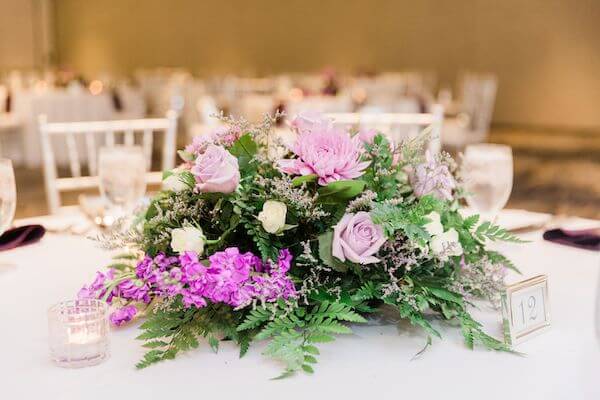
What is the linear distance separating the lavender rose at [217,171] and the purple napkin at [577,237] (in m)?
0.92

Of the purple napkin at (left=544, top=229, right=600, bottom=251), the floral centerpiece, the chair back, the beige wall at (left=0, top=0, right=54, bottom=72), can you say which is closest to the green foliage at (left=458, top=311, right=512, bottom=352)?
the floral centerpiece

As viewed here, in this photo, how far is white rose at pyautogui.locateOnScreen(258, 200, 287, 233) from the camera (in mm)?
997

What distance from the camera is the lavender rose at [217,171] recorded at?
3.34 feet

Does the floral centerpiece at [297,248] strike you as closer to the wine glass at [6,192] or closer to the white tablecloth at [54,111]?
the wine glass at [6,192]

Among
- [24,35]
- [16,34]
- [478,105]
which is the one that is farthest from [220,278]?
[24,35]

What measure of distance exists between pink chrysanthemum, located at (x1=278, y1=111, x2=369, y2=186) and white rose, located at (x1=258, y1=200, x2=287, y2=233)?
0.07m

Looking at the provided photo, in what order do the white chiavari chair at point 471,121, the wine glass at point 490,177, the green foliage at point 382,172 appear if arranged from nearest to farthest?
the green foliage at point 382,172 < the wine glass at point 490,177 < the white chiavari chair at point 471,121

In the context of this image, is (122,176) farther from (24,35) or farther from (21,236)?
(24,35)

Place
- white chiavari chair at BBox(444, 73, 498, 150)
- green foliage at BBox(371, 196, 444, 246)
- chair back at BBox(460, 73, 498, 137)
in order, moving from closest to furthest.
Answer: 1. green foliage at BBox(371, 196, 444, 246)
2. white chiavari chair at BBox(444, 73, 498, 150)
3. chair back at BBox(460, 73, 498, 137)

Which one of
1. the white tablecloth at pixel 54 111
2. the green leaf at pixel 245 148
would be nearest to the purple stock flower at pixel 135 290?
the green leaf at pixel 245 148

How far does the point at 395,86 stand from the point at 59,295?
894 cm

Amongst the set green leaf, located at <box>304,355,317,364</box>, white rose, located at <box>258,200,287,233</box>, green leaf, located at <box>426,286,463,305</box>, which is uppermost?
white rose, located at <box>258,200,287,233</box>

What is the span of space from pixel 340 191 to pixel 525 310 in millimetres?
322

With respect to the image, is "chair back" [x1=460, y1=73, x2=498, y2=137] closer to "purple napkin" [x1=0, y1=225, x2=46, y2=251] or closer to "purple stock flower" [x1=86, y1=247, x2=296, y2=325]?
"purple napkin" [x1=0, y1=225, x2=46, y2=251]
